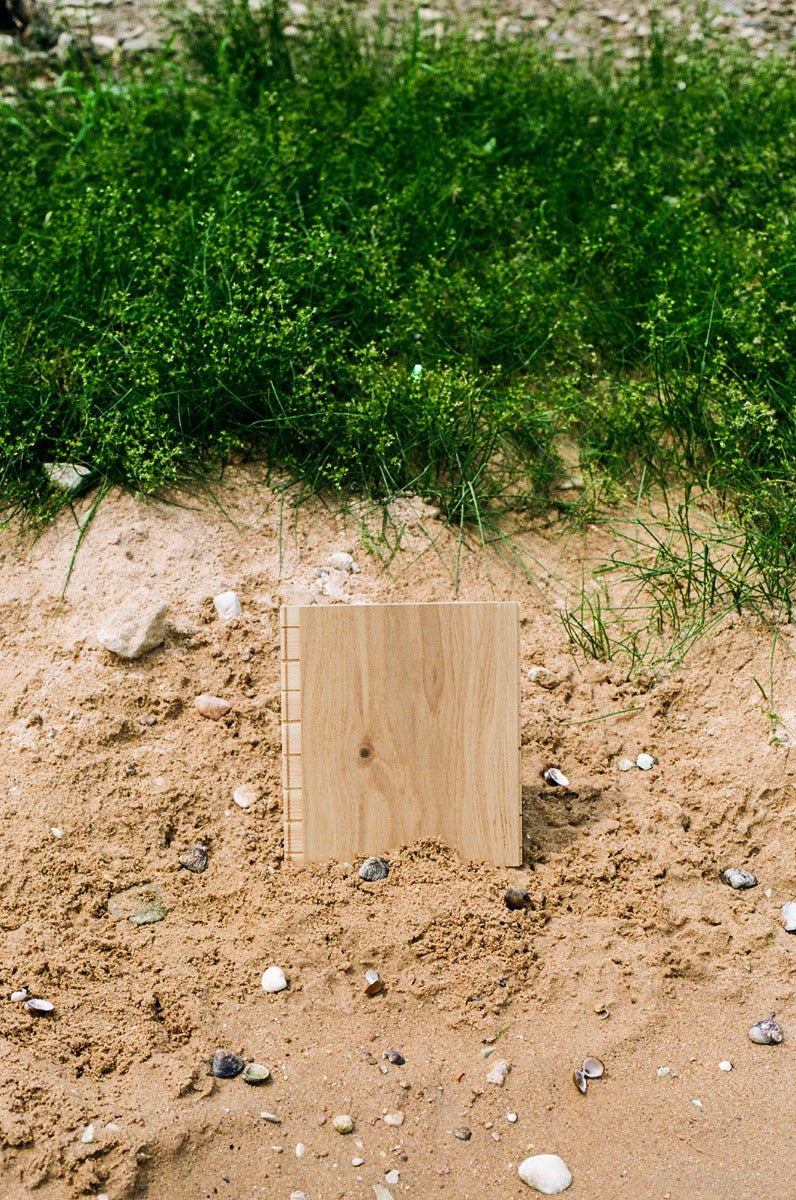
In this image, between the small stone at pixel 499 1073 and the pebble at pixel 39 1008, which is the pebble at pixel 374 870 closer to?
the small stone at pixel 499 1073

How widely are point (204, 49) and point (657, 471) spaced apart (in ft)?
10.3

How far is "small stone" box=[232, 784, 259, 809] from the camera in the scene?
271 centimetres

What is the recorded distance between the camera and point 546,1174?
1963mm

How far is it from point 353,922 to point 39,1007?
2.12ft

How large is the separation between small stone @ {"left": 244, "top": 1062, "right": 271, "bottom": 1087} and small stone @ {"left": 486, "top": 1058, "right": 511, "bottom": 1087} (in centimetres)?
42

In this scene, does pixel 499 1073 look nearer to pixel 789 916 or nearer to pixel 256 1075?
pixel 256 1075

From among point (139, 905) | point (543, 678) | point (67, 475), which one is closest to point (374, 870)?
point (139, 905)

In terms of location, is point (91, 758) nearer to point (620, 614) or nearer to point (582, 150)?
point (620, 614)

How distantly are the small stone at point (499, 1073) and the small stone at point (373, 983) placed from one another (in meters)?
0.28

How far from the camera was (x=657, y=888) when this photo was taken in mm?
2525

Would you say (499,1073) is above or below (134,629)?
below

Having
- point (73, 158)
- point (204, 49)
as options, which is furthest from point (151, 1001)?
point (204, 49)

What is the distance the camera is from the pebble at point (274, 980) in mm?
2293

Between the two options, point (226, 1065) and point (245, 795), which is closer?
point (226, 1065)
